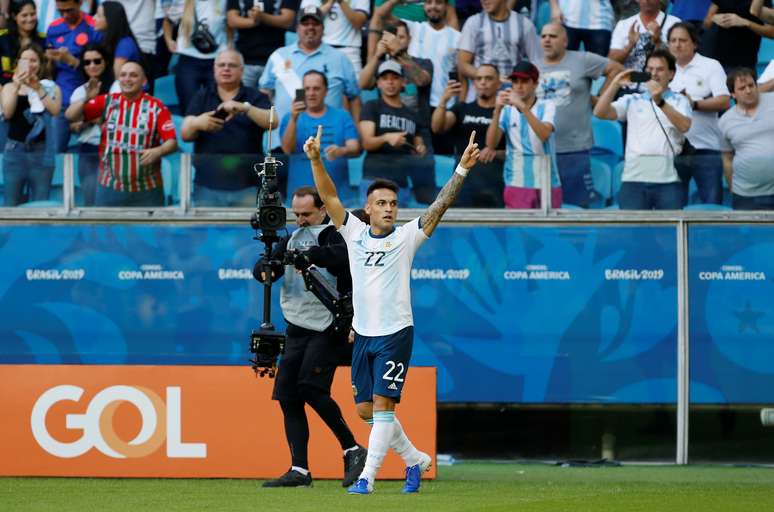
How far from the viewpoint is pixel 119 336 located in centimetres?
1291

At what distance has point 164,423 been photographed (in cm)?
1073

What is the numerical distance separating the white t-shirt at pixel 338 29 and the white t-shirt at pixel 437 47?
0.67 meters

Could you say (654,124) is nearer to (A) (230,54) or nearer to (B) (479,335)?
(B) (479,335)

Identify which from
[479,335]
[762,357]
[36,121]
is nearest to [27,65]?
[36,121]

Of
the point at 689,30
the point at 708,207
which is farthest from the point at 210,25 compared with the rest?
the point at 708,207

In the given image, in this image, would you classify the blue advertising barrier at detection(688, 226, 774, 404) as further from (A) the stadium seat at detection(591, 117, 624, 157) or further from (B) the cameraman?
(B) the cameraman

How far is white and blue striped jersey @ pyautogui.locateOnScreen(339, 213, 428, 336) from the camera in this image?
8711mm

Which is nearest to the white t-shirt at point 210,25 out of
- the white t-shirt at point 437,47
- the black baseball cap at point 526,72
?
the white t-shirt at point 437,47

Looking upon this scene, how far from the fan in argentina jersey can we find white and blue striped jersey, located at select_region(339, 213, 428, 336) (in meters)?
4.92

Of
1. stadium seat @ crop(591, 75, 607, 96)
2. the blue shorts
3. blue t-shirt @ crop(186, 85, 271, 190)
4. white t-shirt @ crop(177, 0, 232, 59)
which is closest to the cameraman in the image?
the blue shorts

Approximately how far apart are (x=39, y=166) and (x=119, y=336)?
2047 mm

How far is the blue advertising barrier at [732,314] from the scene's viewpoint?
492 inches

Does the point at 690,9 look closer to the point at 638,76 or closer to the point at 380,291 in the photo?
the point at 638,76

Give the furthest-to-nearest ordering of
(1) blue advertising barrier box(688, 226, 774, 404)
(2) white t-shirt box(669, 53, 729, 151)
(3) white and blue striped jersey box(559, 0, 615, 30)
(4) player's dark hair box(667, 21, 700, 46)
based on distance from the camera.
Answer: (3) white and blue striped jersey box(559, 0, 615, 30) < (4) player's dark hair box(667, 21, 700, 46) < (2) white t-shirt box(669, 53, 729, 151) < (1) blue advertising barrier box(688, 226, 774, 404)
